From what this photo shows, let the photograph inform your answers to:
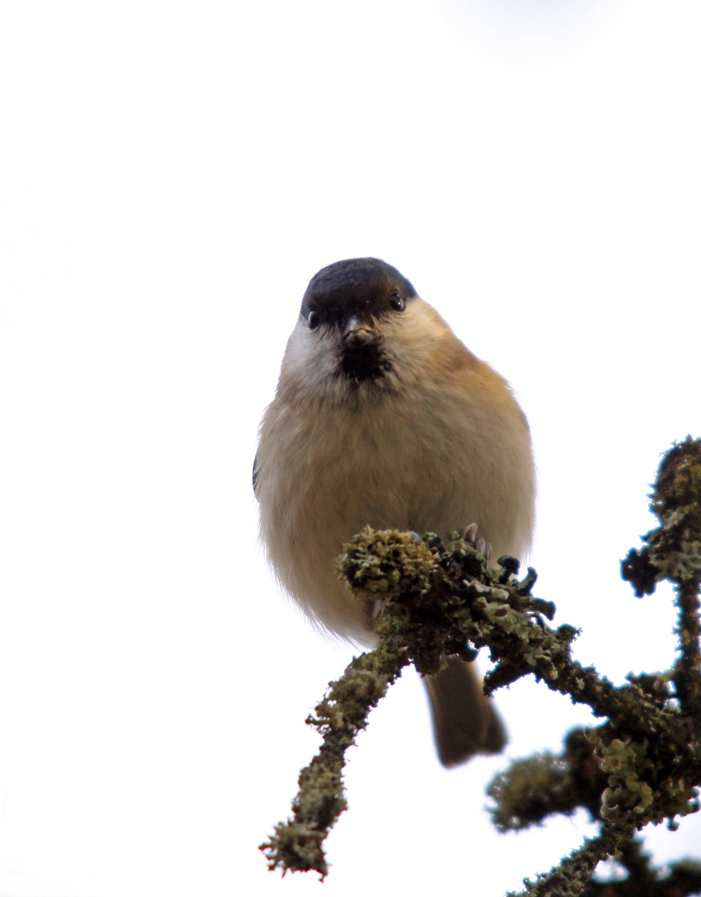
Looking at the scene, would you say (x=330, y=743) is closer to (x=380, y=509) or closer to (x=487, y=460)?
(x=380, y=509)

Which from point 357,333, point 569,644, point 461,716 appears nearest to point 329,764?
point 569,644

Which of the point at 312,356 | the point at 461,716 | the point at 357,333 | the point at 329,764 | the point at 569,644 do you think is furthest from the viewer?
the point at 461,716

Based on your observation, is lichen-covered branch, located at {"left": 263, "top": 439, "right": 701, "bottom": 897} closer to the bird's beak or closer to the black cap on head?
the bird's beak

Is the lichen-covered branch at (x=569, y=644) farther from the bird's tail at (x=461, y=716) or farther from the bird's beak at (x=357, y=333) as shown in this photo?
the bird's tail at (x=461, y=716)

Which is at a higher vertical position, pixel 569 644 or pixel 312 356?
pixel 312 356

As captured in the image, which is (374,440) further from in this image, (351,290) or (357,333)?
(351,290)

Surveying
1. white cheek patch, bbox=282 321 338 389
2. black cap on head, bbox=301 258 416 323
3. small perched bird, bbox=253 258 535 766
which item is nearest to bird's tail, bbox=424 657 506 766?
small perched bird, bbox=253 258 535 766

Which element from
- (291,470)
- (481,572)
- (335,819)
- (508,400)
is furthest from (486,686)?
(508,400)
